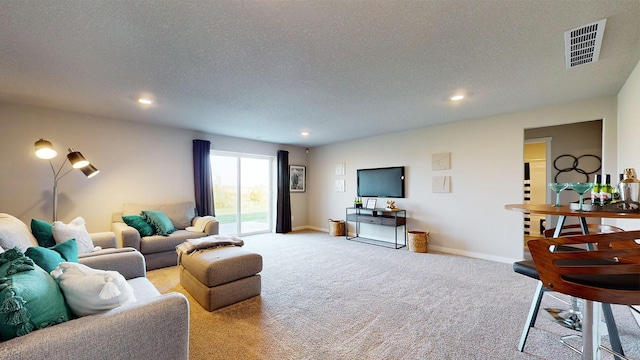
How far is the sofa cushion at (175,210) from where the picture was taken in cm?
417

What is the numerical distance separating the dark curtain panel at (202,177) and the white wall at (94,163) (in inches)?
4.9

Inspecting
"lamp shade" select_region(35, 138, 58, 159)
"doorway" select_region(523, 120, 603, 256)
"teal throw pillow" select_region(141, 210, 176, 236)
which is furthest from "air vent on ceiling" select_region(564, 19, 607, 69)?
"lamp shade" select_region(35, 138, 58, 159)

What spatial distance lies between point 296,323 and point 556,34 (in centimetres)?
303

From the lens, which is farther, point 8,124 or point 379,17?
point 8,124

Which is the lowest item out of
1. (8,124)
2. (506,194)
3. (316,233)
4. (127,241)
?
(316,233)

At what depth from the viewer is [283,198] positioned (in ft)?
21.5

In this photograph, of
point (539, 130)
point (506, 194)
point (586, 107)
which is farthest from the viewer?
point (539, 130)

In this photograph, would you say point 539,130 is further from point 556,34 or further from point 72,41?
point 72,41

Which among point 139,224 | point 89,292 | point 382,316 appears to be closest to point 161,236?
point 139,224

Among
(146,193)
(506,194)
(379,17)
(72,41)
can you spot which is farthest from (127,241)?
(506,194)

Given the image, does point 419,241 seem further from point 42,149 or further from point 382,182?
point 42,149

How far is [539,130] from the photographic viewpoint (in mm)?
5000

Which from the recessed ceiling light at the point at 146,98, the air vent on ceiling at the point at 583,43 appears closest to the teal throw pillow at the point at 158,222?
the recessed ceiling light at the point at 146,98

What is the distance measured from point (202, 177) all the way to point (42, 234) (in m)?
2.72
